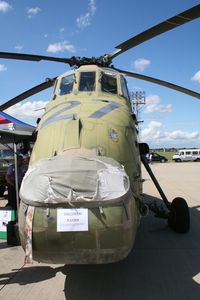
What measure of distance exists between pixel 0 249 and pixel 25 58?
3997 mm

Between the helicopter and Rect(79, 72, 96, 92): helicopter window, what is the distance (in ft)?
1.28

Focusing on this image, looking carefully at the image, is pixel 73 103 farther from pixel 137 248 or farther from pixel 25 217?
pixel 137 248

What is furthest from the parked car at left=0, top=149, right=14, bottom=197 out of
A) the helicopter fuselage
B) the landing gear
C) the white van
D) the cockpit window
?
the white van

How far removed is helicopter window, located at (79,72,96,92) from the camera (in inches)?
259

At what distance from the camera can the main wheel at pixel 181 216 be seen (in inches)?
305

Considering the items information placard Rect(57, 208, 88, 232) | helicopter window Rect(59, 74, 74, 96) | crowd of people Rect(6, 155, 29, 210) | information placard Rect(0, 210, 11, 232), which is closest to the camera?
information placard Rect(57, 208, 88, 232)

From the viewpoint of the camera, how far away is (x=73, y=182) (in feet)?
13.2

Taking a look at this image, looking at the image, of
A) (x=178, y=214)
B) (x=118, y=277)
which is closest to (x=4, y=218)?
(x=118, y=277)

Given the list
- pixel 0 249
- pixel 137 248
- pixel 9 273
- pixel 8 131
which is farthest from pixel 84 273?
pixel 8 131

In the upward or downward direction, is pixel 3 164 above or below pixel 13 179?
above

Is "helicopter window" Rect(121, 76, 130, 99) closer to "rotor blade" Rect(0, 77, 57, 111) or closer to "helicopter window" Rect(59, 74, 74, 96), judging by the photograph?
"helicopter window" Rect(59, 74, 74, 96)

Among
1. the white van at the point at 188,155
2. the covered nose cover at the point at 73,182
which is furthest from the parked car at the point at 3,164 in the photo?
the white van at the point at 188,155

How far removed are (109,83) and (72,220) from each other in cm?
358

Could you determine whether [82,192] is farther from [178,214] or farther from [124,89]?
[178,214]
